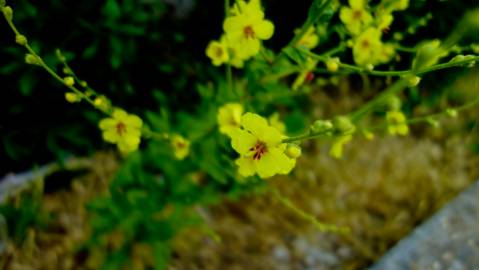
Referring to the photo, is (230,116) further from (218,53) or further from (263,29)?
(263,29)

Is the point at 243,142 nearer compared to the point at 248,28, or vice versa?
the point at 243,142

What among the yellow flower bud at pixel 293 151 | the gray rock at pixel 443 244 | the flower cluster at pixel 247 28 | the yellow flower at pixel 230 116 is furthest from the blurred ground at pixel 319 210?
the yellow flower bud at pixel 293 151

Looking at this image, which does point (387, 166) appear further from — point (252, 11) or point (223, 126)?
point (252, 11)

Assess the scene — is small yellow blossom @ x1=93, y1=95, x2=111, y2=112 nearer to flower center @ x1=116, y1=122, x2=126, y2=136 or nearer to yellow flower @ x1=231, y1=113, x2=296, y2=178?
flower center @ x1=116, y1=122, x2=126, y2=136

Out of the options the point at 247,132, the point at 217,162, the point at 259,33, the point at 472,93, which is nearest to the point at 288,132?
the point at 217,162

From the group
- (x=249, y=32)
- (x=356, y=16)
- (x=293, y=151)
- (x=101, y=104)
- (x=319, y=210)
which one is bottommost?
(x=293, y=151)

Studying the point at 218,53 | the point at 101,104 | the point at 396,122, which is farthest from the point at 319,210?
the point at 101,104

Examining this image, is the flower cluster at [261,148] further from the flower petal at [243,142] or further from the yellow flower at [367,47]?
the yellow flower at [367,47]
